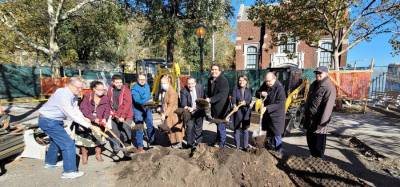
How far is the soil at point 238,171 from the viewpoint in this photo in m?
3.91

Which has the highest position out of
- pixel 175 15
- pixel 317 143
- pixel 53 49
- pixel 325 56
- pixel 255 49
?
pixel 175 15

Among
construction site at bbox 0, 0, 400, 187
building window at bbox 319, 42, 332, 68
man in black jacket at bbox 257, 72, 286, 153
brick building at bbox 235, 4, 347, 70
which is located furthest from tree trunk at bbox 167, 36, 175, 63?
building window at bbox 319, 42, 332, 68

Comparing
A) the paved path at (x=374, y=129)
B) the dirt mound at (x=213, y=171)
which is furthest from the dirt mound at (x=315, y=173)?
the paved path at (x=374, y=129)

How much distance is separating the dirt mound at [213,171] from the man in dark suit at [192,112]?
142cm

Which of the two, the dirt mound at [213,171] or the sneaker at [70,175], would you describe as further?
the sneaker at [70,175]

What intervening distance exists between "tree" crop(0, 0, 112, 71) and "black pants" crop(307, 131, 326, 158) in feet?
51.8

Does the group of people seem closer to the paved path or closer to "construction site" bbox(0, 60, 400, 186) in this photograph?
"construction site" bbox(0, 60, 400, 186)

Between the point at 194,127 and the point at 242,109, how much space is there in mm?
1038

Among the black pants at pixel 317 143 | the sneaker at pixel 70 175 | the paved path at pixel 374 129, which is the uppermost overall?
the black pants at pixel 317 143

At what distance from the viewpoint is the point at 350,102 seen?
13172 mm

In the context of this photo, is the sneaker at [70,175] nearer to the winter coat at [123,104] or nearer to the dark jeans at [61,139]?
the dark jeans at [61,139]

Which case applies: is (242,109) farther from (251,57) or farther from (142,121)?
(251,57)

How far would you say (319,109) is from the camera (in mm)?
4492

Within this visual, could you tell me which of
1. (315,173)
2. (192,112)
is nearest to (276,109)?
(315,173)
